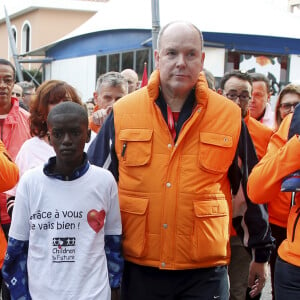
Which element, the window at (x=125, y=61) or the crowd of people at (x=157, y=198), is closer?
the crowd of people at (x=157, y=198)

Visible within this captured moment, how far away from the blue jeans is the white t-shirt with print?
2.87 feet

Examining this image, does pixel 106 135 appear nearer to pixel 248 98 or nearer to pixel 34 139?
pixel 34 139

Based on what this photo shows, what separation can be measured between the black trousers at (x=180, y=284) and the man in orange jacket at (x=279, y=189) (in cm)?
33

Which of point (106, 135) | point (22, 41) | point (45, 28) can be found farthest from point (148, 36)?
point (22, 41)

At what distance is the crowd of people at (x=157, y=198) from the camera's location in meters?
2.67

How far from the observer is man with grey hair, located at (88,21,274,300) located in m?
2.77

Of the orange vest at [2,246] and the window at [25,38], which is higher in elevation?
the window at [25,38]

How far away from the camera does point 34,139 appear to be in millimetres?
3678

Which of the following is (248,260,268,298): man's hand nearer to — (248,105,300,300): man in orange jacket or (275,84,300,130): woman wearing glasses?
(248,105,300,300): man in orange jacket

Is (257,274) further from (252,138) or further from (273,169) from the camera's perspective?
(252,138)

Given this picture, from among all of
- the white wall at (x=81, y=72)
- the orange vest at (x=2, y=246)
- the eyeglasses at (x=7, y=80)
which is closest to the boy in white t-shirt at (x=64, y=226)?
the orange vest at (x=2, y=246)

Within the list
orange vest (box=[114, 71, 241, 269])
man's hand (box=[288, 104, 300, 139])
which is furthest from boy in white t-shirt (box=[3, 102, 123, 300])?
man's hand (box=[288, 104, 300, 139])

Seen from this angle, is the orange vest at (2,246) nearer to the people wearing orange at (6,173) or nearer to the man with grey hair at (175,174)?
the people wearing orange at (6,173)

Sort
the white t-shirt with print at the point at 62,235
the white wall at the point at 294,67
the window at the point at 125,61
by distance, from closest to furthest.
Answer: the white t-shirt with print at the point at 62,235, the white wall at the point at 294,67, the window at the point at 125,61
